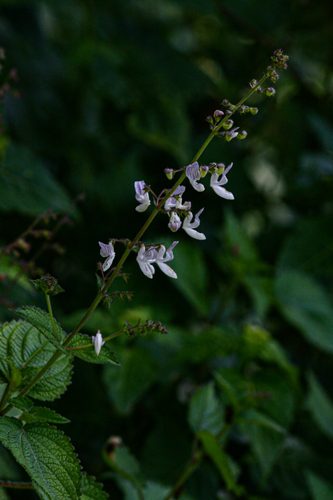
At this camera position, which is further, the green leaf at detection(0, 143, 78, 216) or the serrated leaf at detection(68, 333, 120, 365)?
the green leaf at detection(0, 143, 78, 216)

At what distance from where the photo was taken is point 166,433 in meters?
1.09

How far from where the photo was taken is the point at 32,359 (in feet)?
1.73

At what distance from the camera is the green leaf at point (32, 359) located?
512 millimetres

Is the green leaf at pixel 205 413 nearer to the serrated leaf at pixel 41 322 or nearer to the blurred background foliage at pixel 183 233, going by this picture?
the blurred background foliage at pixel 183 233

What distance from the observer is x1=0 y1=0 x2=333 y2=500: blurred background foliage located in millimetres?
1012

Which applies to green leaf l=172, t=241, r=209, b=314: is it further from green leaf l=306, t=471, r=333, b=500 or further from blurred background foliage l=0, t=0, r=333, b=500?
green leaf l=306, t=471, r=333, b=500

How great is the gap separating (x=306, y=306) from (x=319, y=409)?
0.94 ft

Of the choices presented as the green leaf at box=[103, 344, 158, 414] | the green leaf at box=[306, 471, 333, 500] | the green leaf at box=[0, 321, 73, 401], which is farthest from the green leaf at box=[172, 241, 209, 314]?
the green leaf at box=[0, 321, 73, 401]

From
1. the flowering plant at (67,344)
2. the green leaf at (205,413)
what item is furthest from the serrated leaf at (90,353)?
the green leaf at (205,413)

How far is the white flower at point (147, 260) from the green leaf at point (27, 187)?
0.57 meters

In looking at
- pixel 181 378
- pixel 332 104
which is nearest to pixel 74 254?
pixel 181 378

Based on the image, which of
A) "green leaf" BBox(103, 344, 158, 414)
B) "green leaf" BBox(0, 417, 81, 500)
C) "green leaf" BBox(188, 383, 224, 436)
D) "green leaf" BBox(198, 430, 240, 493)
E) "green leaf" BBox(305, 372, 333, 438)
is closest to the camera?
"green leaf" BBox(0, 417, 81, 500)

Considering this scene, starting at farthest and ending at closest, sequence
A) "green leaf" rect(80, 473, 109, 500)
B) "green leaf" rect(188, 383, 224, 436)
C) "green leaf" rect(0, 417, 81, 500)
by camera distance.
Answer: "green leaf" rect(188, 383, 224, 436) < "green leaf" rect(80, 473, 109, 500) < "green leaf" rect(0, 417, 81, 500)

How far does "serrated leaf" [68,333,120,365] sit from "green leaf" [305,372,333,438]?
0.90 m
